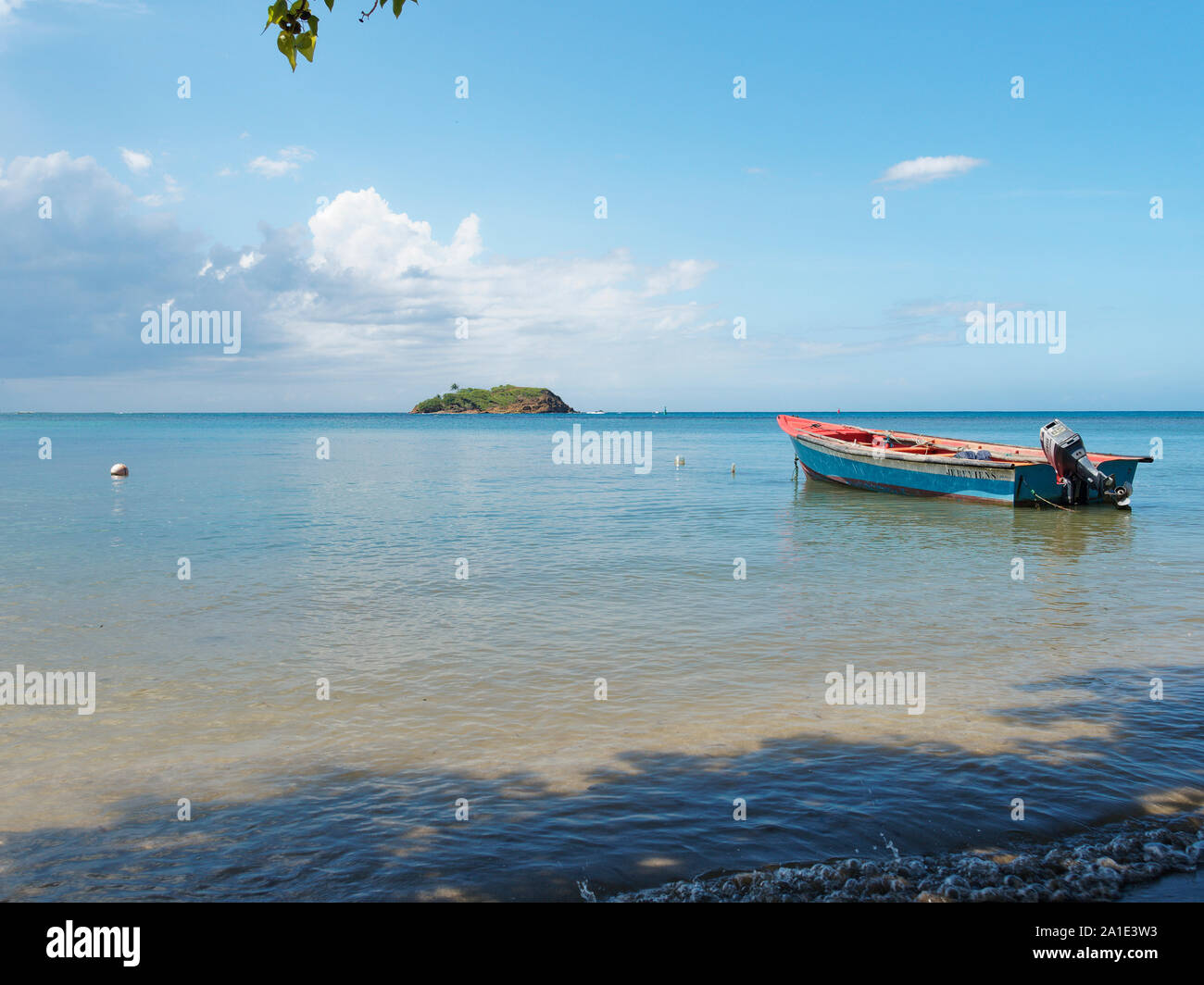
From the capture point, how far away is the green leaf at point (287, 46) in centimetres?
454

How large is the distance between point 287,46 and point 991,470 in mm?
26792

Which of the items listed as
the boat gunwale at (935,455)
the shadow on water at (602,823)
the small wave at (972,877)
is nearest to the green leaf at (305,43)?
the shadow on water at (602,823)

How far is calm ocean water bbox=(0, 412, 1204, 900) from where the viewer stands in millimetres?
5578

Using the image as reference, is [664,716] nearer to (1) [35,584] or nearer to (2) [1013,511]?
(1) [35,584]

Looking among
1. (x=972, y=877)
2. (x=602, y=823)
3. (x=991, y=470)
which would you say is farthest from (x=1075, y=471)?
(x=602, y=823)

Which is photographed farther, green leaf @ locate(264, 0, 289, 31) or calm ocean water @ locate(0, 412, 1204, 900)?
calm ocean water @ locate(0, 412, 1204, 900)

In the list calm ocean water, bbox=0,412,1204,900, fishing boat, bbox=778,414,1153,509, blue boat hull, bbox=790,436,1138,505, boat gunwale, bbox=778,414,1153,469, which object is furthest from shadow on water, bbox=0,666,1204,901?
boat gunwale, bbox=778,414,1153,469

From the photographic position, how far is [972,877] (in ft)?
16.8

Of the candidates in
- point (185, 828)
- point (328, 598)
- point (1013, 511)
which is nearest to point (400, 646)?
point (328, 598)

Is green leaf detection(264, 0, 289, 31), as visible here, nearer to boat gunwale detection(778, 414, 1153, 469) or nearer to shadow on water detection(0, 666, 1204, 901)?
shadow on water detection(0, 666, 1204, 901)

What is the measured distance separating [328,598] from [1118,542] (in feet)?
62.0

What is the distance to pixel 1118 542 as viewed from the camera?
67.3ft

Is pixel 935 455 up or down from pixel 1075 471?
up

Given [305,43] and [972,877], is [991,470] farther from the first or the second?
[305,43]
